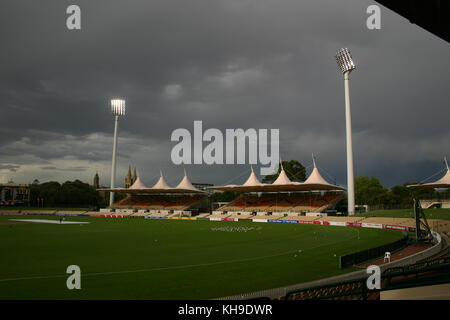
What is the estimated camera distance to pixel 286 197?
79.2 m

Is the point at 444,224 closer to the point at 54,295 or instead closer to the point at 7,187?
the point at 54,295

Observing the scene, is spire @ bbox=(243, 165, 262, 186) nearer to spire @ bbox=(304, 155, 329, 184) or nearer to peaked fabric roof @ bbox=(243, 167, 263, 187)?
peaked fabric roof @ bbox=(243, 167, 263, 187)

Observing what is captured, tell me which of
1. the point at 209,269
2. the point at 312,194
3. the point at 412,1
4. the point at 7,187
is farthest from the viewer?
the point at 7,187

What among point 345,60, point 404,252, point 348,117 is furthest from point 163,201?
point 404,252

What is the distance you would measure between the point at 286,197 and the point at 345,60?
110ft

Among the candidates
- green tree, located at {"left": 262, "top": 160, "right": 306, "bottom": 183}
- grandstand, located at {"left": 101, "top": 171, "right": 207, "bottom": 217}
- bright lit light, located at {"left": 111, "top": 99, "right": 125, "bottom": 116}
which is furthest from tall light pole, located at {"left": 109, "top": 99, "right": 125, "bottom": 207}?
green tree, located at {"left": 262, "top": 160, "right": 306, "bottom": 183}

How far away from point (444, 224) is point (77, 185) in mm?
128080

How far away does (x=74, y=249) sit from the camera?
25.0 m

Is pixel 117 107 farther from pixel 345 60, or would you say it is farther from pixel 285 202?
pixel 345 60

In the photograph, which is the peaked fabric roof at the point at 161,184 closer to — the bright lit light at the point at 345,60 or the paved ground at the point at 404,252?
the bright lit light at the point at 345,60
